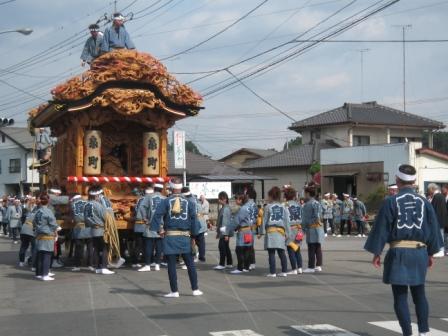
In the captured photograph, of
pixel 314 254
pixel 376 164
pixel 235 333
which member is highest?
pixel 376 164

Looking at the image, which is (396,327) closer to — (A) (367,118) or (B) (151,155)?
(B) (151,155)

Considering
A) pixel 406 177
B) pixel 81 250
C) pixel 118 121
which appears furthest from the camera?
pixel 118 121

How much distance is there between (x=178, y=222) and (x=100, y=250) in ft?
15.5

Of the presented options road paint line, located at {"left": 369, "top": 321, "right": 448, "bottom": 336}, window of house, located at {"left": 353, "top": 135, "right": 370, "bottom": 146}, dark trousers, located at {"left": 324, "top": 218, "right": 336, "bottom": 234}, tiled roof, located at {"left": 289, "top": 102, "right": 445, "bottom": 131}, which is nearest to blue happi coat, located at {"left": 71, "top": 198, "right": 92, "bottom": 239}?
road paint line, located at {"left": 369, "top": 321, "right": 448, "bottom": 336}

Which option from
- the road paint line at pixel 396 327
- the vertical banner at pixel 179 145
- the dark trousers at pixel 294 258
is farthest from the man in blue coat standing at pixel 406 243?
the vertical banner at pixel 179 145

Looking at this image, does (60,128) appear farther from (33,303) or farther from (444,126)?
(444,126)

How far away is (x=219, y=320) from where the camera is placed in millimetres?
8969

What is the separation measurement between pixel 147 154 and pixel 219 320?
842 cm

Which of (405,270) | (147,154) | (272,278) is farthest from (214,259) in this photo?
(405,270)

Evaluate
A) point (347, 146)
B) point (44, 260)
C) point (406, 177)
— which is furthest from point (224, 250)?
point (347, 146)

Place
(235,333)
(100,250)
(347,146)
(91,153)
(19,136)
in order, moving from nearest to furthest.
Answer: (235,333), (100,250), (91,153), (347,146), (19,136)

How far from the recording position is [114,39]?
1728 cm

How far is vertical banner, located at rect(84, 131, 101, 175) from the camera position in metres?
16.2

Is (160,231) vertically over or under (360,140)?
under
